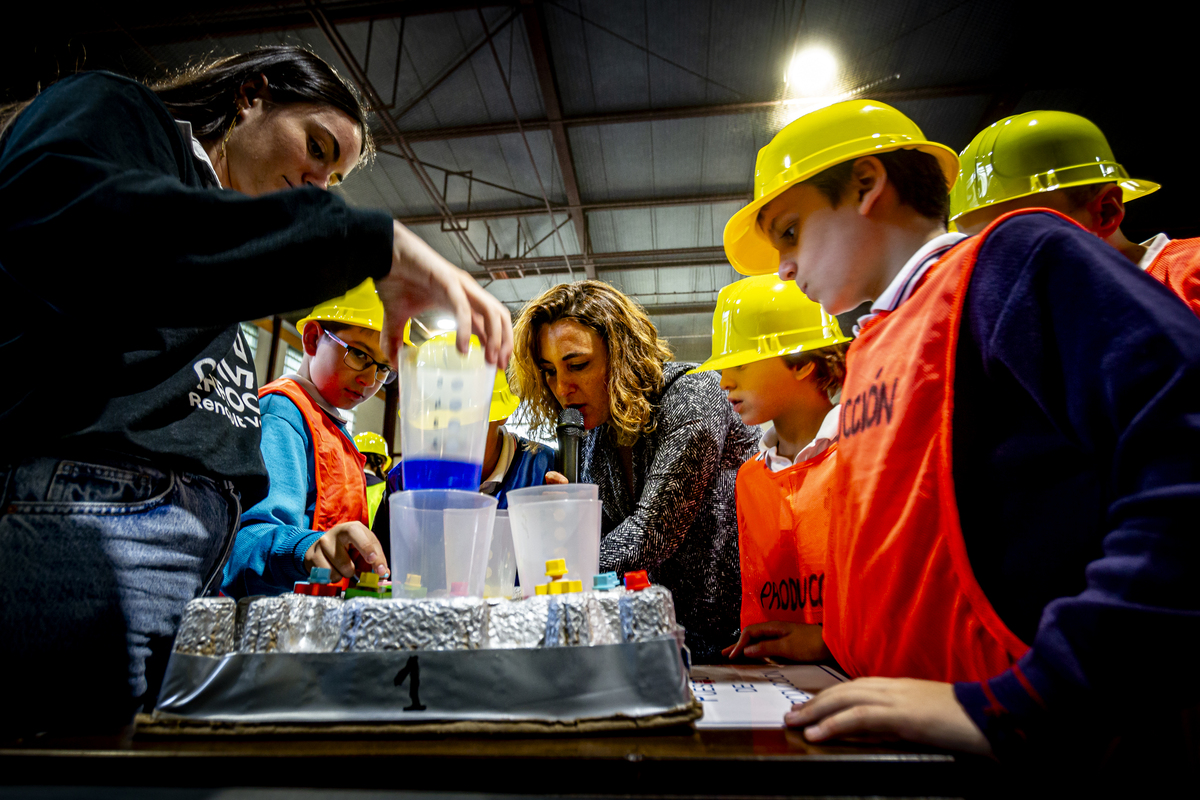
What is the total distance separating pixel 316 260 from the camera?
82 centimetres

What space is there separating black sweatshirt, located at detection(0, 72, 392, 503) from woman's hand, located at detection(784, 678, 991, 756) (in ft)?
2.75

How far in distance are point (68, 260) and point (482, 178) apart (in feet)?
28.6

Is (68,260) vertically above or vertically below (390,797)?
above

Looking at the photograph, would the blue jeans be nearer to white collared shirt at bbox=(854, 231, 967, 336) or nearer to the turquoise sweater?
the turquoise sweater

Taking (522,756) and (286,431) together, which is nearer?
(522,756)

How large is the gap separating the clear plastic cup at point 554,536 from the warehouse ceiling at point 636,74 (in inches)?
249

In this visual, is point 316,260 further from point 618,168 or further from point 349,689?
point 618,168

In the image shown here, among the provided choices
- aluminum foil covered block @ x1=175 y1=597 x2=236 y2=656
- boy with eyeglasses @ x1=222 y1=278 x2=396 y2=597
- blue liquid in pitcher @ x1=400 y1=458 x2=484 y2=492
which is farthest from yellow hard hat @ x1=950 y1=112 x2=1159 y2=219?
aluminum foil covered block @ x1=175 y1=597 x2=236 y2=656

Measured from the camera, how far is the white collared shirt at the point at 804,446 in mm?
1904

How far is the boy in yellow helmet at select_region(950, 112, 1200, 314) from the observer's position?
2.01 meters

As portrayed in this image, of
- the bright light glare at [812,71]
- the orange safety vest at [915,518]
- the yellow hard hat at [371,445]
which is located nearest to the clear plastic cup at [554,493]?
the orange safety vest at [915,518]

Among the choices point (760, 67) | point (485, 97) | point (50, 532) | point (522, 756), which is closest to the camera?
point (522, 756)

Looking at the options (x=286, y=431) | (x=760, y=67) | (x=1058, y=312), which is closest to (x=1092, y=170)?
(x=1058, y=312)

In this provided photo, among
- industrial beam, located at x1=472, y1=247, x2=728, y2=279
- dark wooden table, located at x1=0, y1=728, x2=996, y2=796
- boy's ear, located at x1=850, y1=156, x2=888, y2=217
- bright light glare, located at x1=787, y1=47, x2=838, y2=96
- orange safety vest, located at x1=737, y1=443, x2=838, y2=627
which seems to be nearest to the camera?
dark wooden table, located at x1=0, y1=728, x2=996, y2=796
